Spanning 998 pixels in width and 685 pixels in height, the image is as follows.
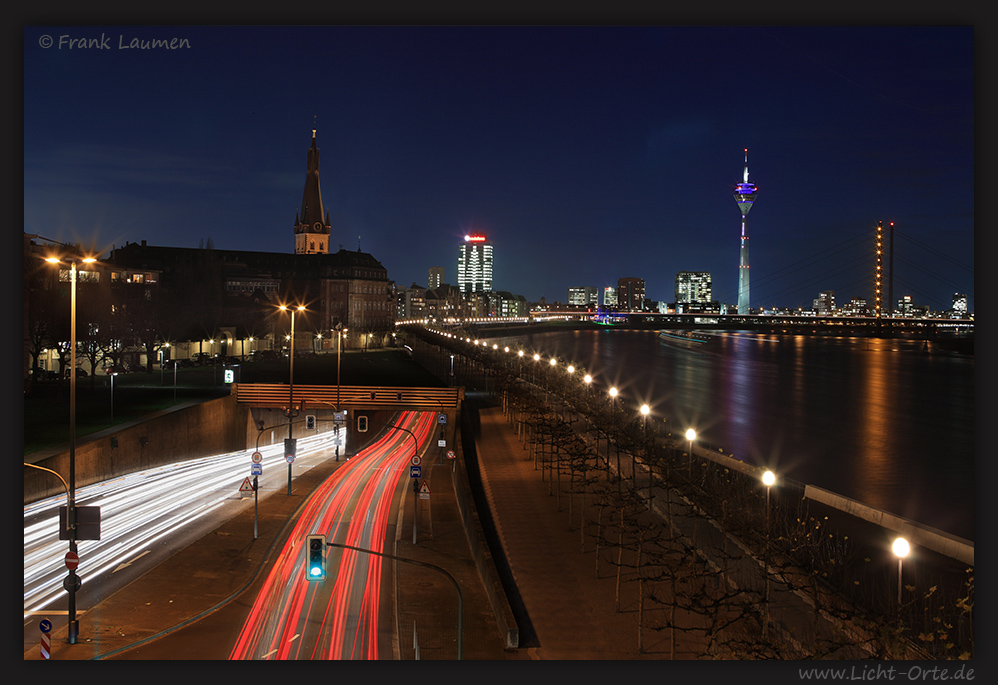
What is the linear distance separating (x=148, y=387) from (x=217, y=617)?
26981 millimetres

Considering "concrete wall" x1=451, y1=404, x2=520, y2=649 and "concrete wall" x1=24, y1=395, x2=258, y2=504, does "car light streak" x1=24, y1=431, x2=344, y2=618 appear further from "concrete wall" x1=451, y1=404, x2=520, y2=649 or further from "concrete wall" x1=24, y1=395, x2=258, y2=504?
"concrete wall" x1=451, y1=404, x2=520, y2=649

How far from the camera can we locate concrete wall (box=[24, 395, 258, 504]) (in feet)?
56.7

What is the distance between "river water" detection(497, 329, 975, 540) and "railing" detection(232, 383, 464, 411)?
1131 centimetres

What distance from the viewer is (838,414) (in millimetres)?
46062

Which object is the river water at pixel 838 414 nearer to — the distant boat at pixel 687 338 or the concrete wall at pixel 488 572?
the concrete wall at pixel 488 572

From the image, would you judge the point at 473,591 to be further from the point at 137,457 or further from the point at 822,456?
the point at 822,456

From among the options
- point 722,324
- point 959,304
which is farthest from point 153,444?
point 722,324

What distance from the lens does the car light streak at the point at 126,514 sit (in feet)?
43.1

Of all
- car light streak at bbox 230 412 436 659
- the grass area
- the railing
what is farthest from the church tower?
car light streak at bbox 230 412 436 659

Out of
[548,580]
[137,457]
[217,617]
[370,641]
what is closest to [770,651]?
[548,580]

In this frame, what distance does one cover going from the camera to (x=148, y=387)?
3528 cm

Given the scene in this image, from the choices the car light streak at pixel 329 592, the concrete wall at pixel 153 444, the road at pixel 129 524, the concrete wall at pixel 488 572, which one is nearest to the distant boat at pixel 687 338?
the concrete wall at pixel 153 444

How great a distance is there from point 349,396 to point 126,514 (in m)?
15.5

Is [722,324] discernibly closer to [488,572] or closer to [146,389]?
[146,389]
